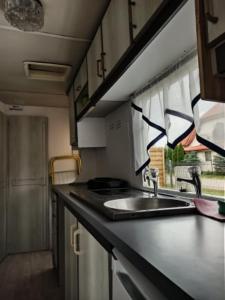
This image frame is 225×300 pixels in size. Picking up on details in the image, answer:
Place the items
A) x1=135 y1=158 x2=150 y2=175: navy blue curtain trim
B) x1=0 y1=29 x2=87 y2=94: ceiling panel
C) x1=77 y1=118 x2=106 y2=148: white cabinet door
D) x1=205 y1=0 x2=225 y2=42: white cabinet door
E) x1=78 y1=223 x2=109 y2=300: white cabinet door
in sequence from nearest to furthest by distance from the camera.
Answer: x1=205 y1=0 x2=225 y2=42: white cabinet door → x1=78 y1=223 x2=109 y2=300: white cabinet door → x1=135 y1=158 x2=150 y2=175: navy blue curtain trim → x1=0 y1=29 x2=87 y2=94: ceiling panel → x1=77 y1=118 x2=106 y2=148: white cabinet door

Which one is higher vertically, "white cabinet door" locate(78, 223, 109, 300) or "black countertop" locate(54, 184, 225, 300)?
"black countertop" locate(54, 184, 225, 300)

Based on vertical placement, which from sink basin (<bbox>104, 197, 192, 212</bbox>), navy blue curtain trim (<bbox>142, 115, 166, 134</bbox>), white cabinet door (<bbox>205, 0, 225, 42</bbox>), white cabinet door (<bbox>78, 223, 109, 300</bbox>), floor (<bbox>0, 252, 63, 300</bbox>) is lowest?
floor (<bbox>0, 252, 63, 300</bbox>)

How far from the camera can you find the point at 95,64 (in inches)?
71.1

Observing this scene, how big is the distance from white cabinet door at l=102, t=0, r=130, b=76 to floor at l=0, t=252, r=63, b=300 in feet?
6.71

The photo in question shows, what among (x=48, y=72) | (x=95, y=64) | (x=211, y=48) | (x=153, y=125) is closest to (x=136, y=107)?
(x=153, y=125)

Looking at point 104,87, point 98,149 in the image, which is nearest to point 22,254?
point 98,149

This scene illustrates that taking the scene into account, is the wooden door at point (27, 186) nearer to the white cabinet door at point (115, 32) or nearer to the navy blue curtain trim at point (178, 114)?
the white cabinet door at point (115, 32)

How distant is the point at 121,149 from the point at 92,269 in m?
1.37

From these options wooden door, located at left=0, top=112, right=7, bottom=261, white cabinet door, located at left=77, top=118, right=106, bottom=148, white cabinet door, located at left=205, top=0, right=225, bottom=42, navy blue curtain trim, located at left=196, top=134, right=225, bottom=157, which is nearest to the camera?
white cabinet door, located at left=205, top=0, right=225, bottom=42

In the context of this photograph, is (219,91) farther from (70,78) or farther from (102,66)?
(70,78)

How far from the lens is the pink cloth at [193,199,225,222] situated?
A: 92cm

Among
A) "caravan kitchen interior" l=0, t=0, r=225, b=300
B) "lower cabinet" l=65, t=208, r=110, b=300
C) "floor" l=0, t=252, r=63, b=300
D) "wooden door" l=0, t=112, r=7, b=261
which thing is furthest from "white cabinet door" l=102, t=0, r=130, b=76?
"wooden door" l=0, t=112, r=7, b=261

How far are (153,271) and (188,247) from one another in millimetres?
141

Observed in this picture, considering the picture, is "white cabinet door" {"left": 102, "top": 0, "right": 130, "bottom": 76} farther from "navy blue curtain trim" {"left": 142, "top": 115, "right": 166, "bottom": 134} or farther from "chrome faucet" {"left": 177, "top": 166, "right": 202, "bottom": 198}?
Result: "chrome faucet" {"left": 177, "top": 166, "right": 202, "bottom": 198}
